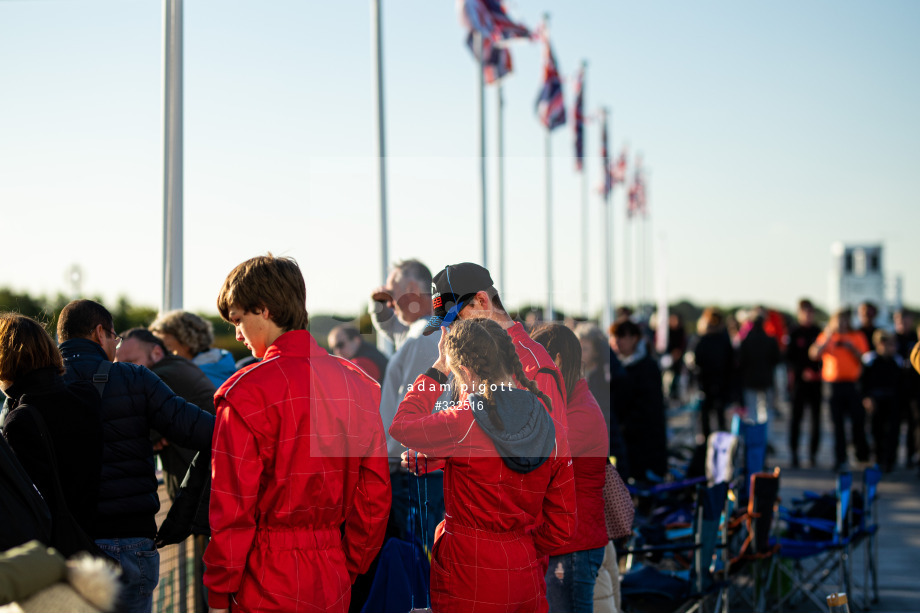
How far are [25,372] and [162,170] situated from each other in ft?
11.4

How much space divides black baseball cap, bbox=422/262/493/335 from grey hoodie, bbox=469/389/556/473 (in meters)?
0.42

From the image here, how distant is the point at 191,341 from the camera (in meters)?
4.70

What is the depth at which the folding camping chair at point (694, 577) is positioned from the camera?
4.64 m

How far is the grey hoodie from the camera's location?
2771 mm

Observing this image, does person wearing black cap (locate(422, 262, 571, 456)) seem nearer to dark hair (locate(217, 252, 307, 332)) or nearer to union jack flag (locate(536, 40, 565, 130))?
dark hair (locate(217, 252, 307, 332))

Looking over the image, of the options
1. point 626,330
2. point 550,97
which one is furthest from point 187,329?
point 550,97

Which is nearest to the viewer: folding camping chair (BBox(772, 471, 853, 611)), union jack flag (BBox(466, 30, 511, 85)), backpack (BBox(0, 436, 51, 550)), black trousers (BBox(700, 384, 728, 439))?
backpack (BBox(0, 436, 51, 550))

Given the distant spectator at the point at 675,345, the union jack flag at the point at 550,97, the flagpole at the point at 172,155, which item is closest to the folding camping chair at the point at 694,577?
the flagpole at the point at 172,155

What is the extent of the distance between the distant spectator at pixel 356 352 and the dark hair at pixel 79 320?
6.85ft

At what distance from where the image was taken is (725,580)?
4910mm

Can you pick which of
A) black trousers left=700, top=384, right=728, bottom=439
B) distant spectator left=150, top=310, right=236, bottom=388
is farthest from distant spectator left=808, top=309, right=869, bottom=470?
distant spectator left=150, top=310, right=236, bottom=388

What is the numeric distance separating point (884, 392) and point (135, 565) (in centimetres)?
1077

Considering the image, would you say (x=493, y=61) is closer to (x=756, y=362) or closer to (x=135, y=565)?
(x=756, y=362)

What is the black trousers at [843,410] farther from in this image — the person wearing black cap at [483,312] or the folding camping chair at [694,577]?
the person wearing black cap at [483,312]
